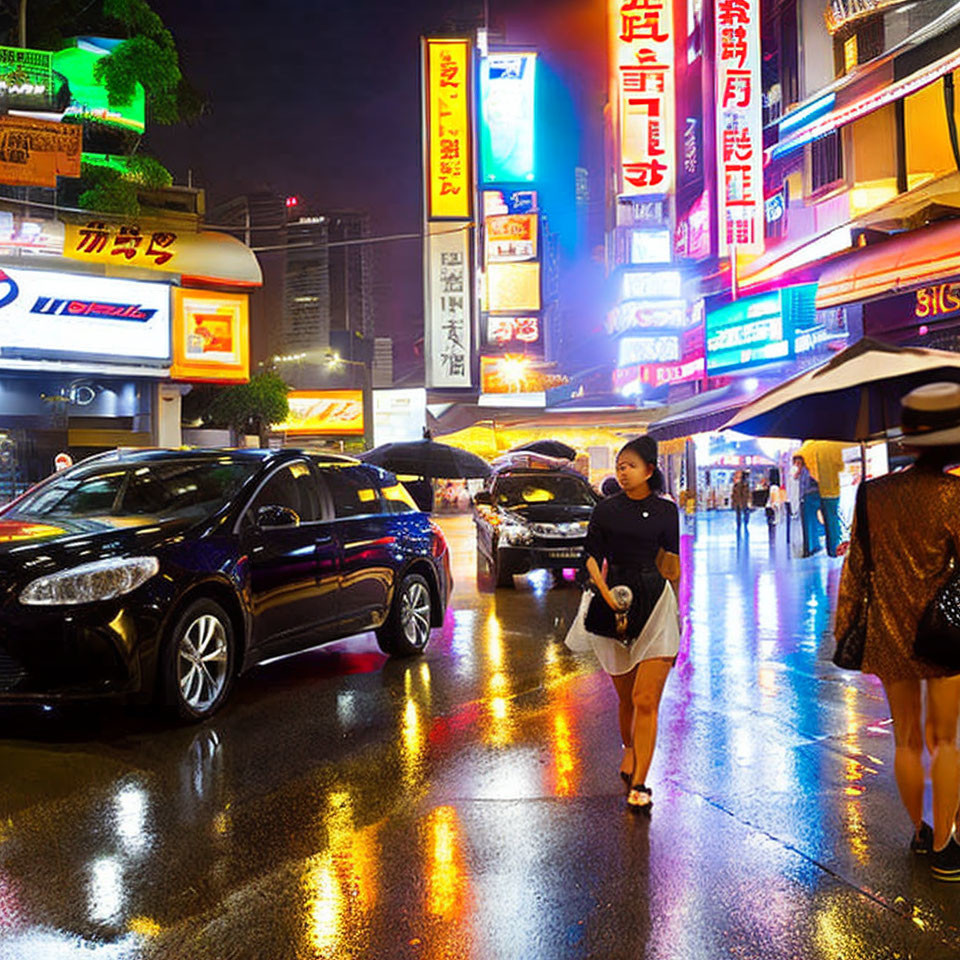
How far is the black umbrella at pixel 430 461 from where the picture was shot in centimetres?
1997

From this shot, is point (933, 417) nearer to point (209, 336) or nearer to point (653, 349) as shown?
point (209, 336)

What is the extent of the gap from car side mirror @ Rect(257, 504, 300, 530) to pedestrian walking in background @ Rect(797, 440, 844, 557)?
1220 centimetres

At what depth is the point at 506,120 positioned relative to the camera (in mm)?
40375

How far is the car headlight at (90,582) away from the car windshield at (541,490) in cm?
966

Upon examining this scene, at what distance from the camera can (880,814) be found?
185 inches

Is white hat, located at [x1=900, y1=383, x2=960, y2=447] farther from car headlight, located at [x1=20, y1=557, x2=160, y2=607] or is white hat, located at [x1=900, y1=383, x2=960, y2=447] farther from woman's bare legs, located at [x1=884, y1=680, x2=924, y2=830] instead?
Answer: car headlight, located at [x1=20, y1=557, x2=160, y2=607]

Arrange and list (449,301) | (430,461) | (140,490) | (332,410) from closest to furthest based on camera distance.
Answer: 1. (140,490)
2. (430,461)
3. (449,301)
4. (332,410)

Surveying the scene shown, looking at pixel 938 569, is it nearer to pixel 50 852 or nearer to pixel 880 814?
pixel 880 814

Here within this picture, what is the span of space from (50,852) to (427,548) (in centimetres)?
536

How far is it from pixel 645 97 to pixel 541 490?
15952 millimetres

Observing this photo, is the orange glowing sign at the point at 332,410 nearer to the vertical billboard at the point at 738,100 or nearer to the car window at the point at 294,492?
the vertical billboard at the point at 738,100

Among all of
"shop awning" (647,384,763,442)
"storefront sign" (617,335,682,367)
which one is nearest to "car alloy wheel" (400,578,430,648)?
"shop awning" (647,384,763,442)

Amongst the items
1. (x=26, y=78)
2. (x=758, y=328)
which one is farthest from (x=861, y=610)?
(x=26, y=78)

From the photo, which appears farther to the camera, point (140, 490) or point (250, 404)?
point (250, 404)
